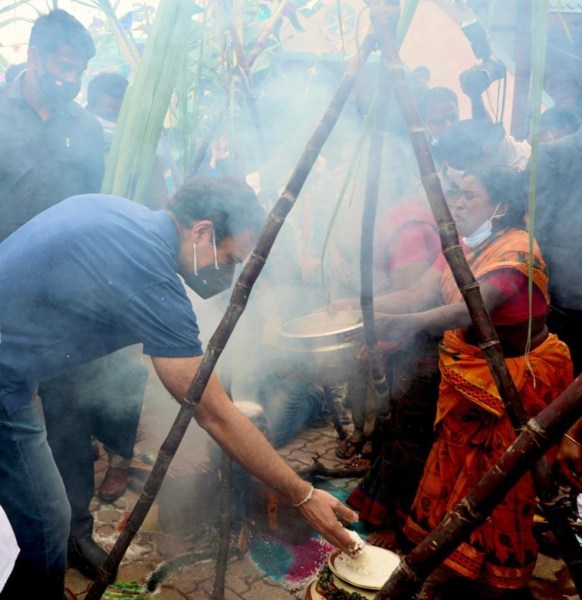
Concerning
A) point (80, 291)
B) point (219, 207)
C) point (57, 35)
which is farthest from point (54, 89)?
point (80, 291)

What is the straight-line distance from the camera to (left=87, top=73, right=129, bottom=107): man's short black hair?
4.70 meters

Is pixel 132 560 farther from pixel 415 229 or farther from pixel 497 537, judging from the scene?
pixel 415 229

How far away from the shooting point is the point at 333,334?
307 centimetres

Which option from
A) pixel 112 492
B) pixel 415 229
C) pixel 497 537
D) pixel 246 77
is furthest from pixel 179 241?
pixel 112 492

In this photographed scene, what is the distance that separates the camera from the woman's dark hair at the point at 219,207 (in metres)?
2.31

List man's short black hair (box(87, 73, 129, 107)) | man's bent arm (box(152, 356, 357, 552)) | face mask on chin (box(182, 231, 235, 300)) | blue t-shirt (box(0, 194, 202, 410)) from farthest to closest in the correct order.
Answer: man's short black hair (box(87, 73, 129, 107)) → face mask on chin (box(182, 231, 235, 300)) → man's bent arm (box(152, 356, 357, 552)) → blue t-shirt (box(0, 194, 202, 410))

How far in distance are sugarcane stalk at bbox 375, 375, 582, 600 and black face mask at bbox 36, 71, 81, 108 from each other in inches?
124

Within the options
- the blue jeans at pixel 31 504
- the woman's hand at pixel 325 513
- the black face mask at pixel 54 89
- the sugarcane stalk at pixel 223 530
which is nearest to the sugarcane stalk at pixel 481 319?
the woman's hand at pixel 325 513

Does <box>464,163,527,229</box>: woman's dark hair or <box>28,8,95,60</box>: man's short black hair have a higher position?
<box>28,8,95,60</box>: man's short black hair

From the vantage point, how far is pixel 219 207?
2320 mm

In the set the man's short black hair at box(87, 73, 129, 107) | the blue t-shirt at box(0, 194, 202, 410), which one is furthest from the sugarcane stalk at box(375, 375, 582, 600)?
the man's short black hair at box(87, 73, 129, 107)

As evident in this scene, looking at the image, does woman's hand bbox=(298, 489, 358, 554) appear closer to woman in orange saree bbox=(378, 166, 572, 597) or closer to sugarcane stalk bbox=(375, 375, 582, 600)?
sugarcane stalk bbox=(375, 375, 582, 600)

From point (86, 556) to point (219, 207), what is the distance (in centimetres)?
220

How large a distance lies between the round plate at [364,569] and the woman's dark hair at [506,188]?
69.8 inches
